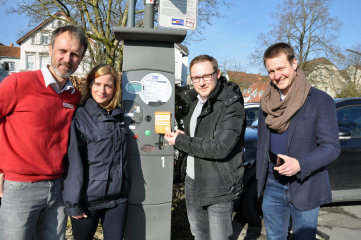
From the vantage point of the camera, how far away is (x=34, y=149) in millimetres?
1581

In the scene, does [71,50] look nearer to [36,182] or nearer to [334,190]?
[36,182]

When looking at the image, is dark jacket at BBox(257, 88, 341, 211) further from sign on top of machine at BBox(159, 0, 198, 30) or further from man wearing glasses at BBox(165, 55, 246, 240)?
sign on top of machine at BBox(159, 0, 198, 30)

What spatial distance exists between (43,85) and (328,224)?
3907 millimetres

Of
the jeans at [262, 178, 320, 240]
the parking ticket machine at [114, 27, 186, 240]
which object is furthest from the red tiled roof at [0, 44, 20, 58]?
the jeans at [262, 178, 320, 240]

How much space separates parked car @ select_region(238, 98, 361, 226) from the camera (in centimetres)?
315

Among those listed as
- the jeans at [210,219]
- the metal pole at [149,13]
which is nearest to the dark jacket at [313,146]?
the jeans at [210,219]

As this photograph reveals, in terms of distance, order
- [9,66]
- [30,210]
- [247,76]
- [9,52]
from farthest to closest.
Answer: [9,52], [9,66], [247,76], [30,210]

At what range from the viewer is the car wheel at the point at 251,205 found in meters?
3.13

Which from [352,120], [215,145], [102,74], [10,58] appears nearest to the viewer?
[215,145]

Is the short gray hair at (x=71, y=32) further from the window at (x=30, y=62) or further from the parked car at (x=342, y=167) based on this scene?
the window at (x=30, y=62)

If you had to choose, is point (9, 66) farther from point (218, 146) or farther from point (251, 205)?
point (218, 146)

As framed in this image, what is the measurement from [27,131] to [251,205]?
271cm

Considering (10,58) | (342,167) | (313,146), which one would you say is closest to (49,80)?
(313,146)

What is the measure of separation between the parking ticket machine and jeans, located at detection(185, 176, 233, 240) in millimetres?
296
